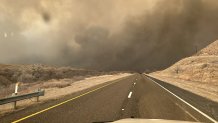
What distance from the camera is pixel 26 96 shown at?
12.6 metres

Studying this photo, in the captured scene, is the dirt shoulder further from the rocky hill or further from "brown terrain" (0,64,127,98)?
the rocky hill

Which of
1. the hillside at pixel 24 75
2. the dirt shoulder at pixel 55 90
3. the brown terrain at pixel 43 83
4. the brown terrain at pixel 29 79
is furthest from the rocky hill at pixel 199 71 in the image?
the hillside at pixel 24 75

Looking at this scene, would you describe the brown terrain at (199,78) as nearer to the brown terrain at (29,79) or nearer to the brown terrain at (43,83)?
the brown terrain at (43,83)

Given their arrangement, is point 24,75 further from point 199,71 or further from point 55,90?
point 55,90

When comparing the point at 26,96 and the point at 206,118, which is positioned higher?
the point at 26,96

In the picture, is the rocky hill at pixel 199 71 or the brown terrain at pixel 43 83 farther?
the rocky hill at pixel 199 71

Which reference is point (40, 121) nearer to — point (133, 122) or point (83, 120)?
point (83, 120)

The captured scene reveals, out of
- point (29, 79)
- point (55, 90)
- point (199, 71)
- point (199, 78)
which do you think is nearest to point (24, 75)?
point (29, 79)

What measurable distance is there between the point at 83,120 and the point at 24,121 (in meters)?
2.02

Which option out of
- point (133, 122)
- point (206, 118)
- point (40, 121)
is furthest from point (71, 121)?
point (206, 118)

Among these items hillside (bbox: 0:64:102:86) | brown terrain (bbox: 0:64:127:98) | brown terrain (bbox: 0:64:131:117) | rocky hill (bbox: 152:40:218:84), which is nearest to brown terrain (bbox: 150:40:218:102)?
rocky hill (bbox: 152:40:218:84)

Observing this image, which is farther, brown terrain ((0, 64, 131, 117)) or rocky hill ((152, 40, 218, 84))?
rocky hill ((152, 40, 218, 84))

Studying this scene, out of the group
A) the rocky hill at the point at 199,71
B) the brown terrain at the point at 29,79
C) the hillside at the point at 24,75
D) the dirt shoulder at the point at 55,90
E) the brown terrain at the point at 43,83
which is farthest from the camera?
the hillside at the point at 24,75

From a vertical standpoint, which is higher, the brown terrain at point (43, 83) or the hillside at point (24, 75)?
the hillside at point (24, 75)
